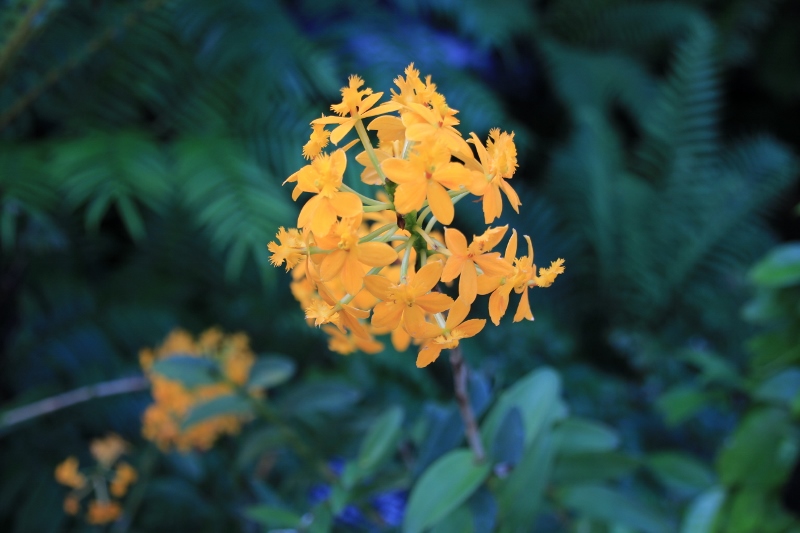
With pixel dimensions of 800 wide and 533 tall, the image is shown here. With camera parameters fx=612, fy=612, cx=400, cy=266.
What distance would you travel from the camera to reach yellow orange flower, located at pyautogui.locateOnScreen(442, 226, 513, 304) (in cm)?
42

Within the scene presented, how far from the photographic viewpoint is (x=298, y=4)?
76.2 inches

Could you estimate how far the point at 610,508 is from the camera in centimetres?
73

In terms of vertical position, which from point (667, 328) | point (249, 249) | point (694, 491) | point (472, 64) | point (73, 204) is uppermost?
point (472, 64)

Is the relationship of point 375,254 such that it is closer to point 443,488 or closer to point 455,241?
point 455,241

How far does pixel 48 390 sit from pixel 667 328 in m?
1.56

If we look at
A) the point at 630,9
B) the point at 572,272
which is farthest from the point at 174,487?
the point at 630,9

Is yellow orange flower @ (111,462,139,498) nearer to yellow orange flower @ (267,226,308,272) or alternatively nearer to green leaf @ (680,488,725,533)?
yellow orange flower @ (267,226,308,272)

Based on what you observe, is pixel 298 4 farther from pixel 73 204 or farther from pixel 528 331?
pixel 528 331

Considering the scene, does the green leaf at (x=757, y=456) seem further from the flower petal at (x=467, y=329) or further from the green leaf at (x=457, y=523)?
the flower petal at (x=467, y=329)

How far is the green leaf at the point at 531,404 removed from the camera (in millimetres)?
668

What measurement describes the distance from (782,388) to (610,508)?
1.10 feet

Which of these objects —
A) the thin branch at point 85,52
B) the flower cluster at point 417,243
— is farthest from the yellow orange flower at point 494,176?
the thin branch at point 85,52

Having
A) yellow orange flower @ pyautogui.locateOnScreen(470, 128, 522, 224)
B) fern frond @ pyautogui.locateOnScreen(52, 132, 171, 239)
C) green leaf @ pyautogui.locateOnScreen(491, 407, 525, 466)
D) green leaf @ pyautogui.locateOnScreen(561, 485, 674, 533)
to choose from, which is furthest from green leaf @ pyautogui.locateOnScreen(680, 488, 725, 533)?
fern frond @ pyautogui.locateOnScreen(52, 132, 171, 239)

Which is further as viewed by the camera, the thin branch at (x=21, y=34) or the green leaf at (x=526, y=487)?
the thin branch at (x=21, y=34)
